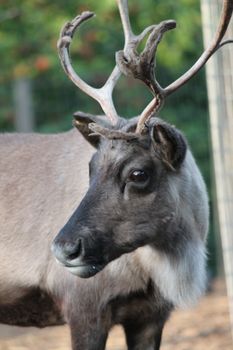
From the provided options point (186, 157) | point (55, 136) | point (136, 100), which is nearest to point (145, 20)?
point (136, 100)

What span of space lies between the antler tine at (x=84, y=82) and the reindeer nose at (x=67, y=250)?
816 millimetres

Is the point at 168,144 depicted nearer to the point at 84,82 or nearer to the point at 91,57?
the point at 84,82

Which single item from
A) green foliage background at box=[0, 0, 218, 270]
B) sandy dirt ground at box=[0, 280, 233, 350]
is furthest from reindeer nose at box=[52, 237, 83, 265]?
green foliage background at box=[0, 0, 218, 270]

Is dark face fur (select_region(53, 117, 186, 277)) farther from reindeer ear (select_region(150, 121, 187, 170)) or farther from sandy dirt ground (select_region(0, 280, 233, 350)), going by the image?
sandy dirt ground (select_region(0, 280, 233, 350))

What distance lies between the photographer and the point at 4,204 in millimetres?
5926

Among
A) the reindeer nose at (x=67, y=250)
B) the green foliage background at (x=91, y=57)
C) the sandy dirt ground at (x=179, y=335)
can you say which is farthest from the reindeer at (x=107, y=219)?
the green foliage background at (x=91, y=57)

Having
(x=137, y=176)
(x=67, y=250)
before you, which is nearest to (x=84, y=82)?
(x=137, y=176)

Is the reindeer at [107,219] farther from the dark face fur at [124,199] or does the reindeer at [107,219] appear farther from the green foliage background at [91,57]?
the green foliage background at [91,57]

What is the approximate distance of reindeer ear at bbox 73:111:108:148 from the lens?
5270 millimetres

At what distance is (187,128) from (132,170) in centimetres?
683

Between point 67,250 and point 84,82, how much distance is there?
1170mm

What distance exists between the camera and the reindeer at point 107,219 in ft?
16.5

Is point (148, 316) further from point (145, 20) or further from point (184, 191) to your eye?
point (145, 20)

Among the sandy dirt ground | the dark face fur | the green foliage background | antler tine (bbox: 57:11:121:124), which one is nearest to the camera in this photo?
the dark face fur
